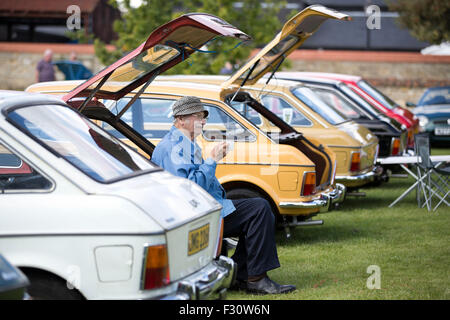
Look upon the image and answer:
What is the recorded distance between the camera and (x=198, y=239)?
4734mm

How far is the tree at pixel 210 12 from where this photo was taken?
18266 millimetres

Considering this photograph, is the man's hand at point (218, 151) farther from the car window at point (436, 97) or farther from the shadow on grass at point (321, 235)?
the car window at point (436, 97)

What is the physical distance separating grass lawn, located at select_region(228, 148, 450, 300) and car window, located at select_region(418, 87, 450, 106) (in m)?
9.78

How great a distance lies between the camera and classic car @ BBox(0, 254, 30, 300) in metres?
3.59

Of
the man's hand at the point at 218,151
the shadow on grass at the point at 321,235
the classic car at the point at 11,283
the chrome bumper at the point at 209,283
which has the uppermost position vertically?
the man's hand at the point at 218,151

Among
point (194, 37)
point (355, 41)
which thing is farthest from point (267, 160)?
point (355, 41)

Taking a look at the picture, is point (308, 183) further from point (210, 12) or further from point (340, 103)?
point (210, 12)

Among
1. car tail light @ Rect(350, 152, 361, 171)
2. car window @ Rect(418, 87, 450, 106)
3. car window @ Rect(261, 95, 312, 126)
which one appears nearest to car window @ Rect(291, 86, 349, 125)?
car window @ Rect(261, 95, 312, 126)

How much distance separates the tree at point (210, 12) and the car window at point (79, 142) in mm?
12734

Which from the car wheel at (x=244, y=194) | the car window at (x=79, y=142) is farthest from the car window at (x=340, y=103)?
the car window at (x=79, y=142)

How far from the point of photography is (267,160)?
27.2 feet

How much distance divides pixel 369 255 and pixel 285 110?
3.32 metres

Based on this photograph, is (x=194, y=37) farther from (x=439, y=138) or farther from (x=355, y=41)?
(x=355, y=41)

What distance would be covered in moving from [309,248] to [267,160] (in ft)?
3.75
